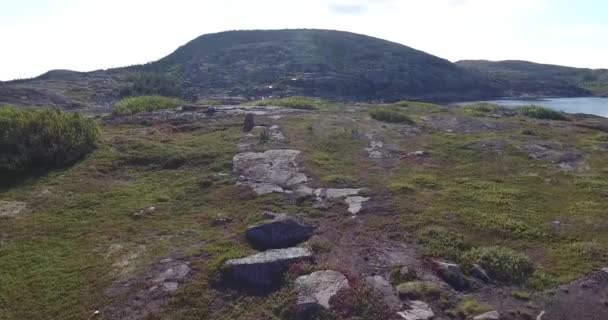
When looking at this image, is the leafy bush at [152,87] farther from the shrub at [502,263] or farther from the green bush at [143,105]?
the shrub at [502,263]

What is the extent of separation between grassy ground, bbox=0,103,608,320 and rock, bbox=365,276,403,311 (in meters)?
3.11

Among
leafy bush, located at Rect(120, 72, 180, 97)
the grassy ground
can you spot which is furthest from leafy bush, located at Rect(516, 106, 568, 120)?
leafy bush, located at Rect(120, 72, 180, 97)

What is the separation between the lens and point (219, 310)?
19516mm

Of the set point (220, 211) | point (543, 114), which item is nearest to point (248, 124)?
point (220, 211)

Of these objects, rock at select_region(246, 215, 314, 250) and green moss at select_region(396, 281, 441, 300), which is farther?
rock at select_region(246, 215, 314, 250)

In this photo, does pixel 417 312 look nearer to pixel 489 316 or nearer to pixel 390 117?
pixel 489 316

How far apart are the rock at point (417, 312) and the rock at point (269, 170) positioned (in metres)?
13.0

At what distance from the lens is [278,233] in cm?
2412

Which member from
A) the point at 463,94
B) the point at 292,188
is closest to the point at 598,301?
the point at 292,188

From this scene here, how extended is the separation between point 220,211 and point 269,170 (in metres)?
6.74

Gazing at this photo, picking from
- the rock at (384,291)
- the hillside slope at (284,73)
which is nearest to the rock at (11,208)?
the rock at (384,291)

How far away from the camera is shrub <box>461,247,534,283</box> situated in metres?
21.8

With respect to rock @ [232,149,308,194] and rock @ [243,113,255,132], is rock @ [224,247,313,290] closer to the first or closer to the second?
rock @ [232,149,308,194]

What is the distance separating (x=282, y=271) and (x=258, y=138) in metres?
22.5
